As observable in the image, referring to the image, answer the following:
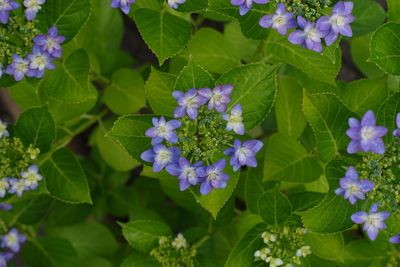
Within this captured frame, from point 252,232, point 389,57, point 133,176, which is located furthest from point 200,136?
point 133,176

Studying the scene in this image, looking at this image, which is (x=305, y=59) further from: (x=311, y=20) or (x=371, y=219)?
(x=371, y=219)

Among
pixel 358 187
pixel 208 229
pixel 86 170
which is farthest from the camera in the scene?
pixel 86 170

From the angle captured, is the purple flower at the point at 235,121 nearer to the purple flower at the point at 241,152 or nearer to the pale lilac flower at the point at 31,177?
the purple flower at the point at 241,152

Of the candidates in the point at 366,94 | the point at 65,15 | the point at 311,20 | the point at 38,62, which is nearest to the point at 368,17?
the point at 366,94

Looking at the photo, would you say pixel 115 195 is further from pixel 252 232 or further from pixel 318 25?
pixel 318 25

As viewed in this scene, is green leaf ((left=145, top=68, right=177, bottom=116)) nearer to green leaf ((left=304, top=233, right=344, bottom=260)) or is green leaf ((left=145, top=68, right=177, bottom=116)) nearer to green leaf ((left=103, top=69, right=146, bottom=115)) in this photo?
green leaf ((left=103, top=69, right=146, bottom=115))

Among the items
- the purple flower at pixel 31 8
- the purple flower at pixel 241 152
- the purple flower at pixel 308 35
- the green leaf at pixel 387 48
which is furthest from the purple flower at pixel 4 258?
the green leaf at pixel 387 48

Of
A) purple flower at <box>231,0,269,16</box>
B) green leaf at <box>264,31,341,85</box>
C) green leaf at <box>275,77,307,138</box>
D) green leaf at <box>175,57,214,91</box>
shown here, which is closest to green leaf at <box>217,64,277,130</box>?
green leaf at <box>175,57,214,91</box>
